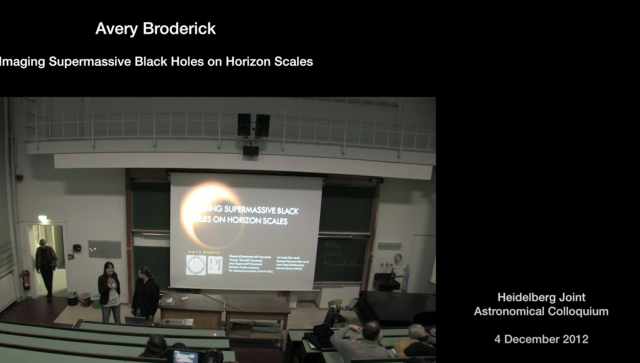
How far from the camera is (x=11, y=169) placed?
5.80 m

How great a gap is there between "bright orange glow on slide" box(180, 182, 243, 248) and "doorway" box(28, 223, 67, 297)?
8.22 ft

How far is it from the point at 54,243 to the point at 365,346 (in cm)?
838

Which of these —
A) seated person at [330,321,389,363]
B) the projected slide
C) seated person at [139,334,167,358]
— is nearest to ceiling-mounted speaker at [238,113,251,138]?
the projected slide

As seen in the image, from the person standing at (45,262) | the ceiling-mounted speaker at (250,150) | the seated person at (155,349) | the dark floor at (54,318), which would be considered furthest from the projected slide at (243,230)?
the seated person at (155,349)

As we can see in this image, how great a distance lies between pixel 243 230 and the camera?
5930 mm

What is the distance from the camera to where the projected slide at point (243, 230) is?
5.79m

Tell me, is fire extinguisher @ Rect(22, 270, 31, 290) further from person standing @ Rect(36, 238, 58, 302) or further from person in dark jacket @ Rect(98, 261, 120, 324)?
person in dark jacket @ Rect(98, 261, 120, 324)

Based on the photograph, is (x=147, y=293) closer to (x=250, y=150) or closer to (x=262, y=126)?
(x=250, y=150)

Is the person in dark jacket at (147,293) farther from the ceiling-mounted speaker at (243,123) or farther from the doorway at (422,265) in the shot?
the doorway at (422,265)

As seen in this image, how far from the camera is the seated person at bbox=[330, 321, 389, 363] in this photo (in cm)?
312

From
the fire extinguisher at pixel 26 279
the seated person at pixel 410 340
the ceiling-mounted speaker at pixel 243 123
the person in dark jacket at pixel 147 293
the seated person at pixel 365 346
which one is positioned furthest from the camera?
the fire extinguisher at pixel 26 279

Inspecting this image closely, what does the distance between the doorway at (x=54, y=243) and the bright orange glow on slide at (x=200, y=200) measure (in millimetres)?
2506

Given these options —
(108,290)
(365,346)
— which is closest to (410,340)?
(365,346)

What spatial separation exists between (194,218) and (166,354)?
3298mm
